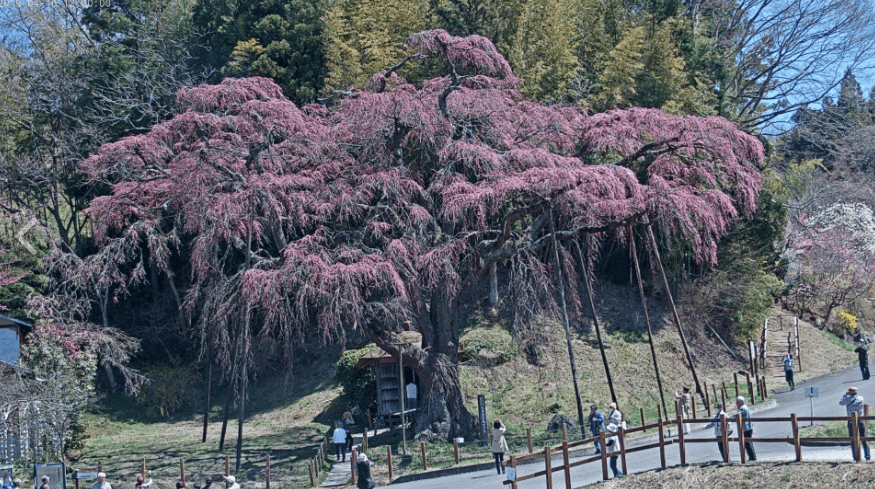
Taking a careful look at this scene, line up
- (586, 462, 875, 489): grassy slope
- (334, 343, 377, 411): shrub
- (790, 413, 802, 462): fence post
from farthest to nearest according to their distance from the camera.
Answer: (334, 343, 377, 411): shrub
(790, 413, 802, 462): fence post
(586, 462, 875, 489): grassy slope

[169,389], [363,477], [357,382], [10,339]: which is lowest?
[363,477]

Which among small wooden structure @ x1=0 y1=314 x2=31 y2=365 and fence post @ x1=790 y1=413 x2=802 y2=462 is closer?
fence post @ x1=790 y1=413 x2=802 y2=462

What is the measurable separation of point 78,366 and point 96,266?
16.3 feet

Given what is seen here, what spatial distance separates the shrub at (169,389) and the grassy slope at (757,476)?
859 inches

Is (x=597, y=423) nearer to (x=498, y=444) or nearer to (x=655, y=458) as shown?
(x=655, y=458)

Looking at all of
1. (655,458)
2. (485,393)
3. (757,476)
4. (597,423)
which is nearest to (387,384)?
(485,393)

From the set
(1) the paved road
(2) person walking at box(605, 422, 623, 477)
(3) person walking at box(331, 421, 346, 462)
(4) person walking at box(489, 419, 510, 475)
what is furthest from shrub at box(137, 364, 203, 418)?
(2) person walking at box(605, 422, 623, 477)

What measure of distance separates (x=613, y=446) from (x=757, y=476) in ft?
11.1

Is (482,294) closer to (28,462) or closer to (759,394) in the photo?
(759,394)

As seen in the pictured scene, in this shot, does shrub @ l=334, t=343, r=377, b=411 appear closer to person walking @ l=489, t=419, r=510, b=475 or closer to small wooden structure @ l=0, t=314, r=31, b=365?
person walking @ l=489, t=419, r=510, b=475

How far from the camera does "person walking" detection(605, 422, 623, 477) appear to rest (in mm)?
17984

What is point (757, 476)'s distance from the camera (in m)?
16.6

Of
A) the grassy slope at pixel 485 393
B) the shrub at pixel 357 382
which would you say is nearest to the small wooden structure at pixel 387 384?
the shrub at pixel 357 382

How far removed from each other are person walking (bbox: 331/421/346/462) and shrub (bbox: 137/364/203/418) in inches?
463
